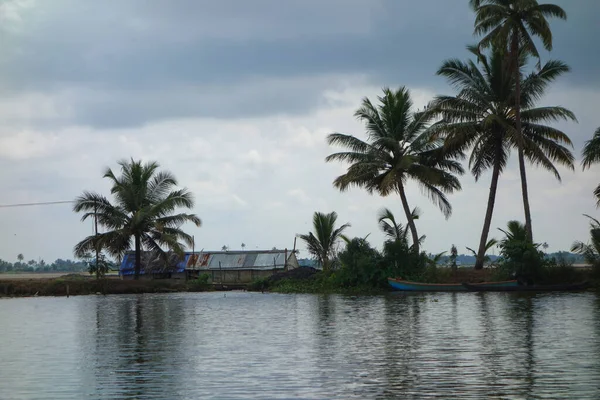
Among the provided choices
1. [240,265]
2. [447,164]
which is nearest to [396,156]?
[447,164]

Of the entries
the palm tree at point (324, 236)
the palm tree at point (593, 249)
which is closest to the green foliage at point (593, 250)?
the palm tree at point (593, 249)

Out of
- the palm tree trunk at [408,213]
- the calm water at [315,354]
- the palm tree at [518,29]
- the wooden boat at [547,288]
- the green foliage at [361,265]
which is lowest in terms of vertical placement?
the calm water at [315,354]

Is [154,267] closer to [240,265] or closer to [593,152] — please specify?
[240,265]

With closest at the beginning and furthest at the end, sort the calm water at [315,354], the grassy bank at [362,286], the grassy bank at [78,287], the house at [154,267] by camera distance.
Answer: the calm water at [315,354] → the grassy bank at [362,286] → the grassy bank at [78,287] → the house at [154,267]

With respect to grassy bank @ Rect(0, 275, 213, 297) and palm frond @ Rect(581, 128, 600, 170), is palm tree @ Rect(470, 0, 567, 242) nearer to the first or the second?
palm frond @ Rect(581, 128, 600, 170)

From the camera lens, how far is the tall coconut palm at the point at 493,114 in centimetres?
4044

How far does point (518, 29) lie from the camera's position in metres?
38.5

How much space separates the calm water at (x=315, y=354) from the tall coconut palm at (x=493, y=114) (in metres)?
13.4

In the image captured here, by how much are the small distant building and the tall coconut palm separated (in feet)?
67.1

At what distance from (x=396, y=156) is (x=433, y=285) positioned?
888 centimetres

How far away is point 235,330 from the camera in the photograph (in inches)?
875

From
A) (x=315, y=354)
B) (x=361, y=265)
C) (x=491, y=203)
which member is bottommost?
(x=315, y=354)

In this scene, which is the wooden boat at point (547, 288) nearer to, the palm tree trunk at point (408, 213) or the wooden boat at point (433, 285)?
the wooden boat at point (433, 285)

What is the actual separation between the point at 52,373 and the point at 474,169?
1270 inches
